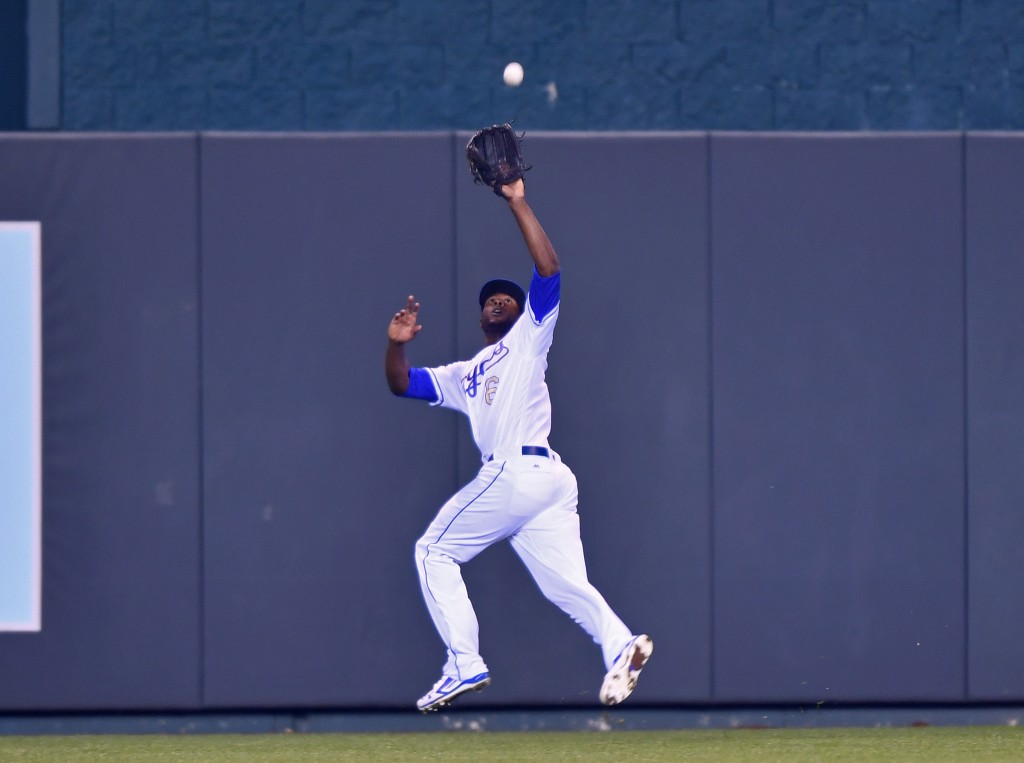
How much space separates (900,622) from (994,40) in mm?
3275

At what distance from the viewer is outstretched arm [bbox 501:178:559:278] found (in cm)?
519

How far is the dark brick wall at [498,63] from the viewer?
7262 millimetres

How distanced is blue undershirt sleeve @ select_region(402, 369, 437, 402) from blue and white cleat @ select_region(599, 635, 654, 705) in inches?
51.4

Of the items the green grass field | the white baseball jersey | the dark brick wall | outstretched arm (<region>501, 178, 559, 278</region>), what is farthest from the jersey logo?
the dark brick wall

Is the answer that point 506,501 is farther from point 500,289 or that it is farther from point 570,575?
A: point 500,289

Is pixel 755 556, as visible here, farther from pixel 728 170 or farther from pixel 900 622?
pixel 728 170

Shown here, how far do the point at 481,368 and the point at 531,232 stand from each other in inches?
28.7

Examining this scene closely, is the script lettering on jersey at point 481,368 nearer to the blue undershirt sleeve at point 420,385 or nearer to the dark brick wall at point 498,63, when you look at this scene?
the blue undershirt sleeve at point 420,385

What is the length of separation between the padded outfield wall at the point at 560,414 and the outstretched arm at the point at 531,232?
782mm

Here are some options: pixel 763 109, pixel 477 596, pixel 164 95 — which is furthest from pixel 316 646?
pixel 763 109

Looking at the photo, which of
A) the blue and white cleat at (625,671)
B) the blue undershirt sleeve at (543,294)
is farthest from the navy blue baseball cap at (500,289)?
the blue and white cleat at (625,671)

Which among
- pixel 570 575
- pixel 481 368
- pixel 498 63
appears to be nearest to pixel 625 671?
pixel 570 575

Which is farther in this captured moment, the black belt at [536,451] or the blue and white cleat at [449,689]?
the black belt at [536,451]

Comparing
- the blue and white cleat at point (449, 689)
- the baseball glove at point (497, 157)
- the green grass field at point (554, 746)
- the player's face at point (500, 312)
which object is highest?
the baseball glove at point (497, 157)
